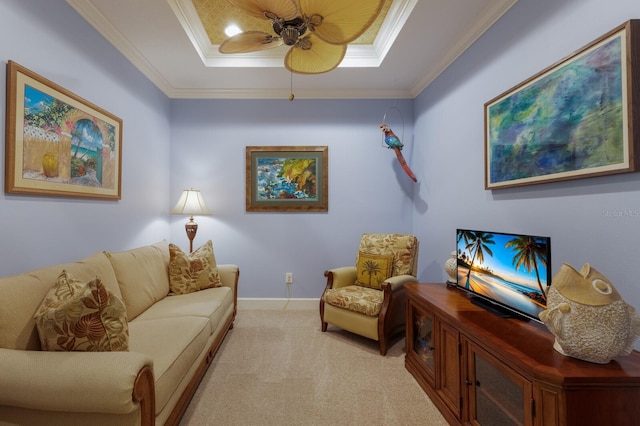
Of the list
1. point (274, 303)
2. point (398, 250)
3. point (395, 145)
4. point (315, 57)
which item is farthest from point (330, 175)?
point (274, 303)

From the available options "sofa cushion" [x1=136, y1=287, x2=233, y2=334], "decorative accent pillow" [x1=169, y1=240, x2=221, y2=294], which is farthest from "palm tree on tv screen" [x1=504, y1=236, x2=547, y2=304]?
"decorative accent pillow" [x1=169, y1=240, x2=221, y2=294]

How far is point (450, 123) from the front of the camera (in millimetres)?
2574

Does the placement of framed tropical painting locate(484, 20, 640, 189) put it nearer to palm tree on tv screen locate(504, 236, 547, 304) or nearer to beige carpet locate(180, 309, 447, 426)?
palm tree on tv screen locate(504, 236, 547, 304)

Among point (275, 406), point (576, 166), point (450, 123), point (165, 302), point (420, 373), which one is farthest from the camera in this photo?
point (450, 123)

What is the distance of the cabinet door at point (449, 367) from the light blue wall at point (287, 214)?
70.1 inches

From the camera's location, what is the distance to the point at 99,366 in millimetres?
999

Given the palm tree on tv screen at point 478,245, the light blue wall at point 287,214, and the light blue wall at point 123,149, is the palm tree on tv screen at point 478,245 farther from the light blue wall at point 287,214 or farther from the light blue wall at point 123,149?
the light blue wall at point 123,149

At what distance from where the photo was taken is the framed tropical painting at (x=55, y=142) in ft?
4.92

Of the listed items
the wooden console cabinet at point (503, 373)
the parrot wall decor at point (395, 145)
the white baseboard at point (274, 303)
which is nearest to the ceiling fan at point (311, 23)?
the parrot wall decor at point (395, 145)

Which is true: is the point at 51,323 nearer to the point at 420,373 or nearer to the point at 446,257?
the point at 420,373

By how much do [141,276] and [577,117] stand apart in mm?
3060

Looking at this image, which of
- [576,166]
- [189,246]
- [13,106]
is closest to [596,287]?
[576,166]

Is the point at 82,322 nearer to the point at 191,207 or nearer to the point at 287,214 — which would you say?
the point at 191,207

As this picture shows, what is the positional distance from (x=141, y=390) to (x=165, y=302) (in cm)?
128
